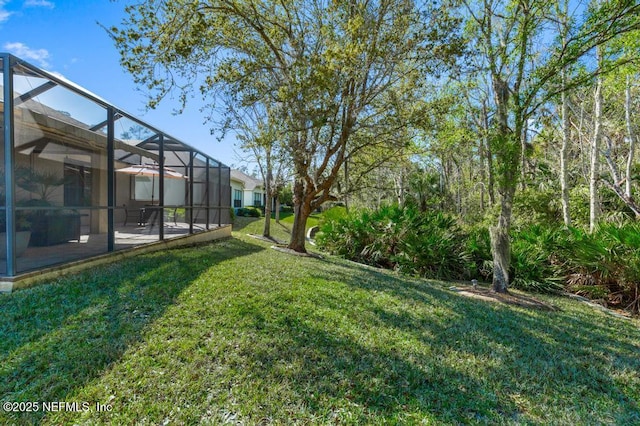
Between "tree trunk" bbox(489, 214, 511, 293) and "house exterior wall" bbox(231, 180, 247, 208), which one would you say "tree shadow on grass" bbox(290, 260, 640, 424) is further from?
"house exterior wall" bbox(231, 180, 247, 208)

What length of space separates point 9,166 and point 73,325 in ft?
7.95

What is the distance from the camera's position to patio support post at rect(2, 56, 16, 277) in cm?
406

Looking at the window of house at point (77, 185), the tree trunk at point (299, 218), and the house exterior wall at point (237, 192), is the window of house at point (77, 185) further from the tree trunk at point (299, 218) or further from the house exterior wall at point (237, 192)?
the house exterior wall at point (237, 192)

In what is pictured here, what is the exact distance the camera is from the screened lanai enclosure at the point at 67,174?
4227 mm

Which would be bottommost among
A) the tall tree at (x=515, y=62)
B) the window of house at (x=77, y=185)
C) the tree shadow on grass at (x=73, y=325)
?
the tree shadow on grass at (x=73, y=325)

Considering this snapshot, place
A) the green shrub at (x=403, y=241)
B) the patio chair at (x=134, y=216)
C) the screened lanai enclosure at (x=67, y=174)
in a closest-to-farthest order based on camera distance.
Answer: the screened lanai enclosure at (x=67, y=174) < the patio chair at (x=134, y=216) < the green shrub at (x=403, y=241)

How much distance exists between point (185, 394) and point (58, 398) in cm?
85

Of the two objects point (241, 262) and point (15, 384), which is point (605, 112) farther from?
point (15, 384)

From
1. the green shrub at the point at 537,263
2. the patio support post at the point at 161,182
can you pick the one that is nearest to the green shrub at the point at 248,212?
the patio support post at the point at 161,182

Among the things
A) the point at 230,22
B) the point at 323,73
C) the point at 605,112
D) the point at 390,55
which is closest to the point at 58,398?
the point at 323,73

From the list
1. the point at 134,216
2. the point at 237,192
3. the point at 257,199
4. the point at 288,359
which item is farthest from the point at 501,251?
Answer: the point at 257,199

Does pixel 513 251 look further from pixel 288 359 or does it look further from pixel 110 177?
pixel 110 177

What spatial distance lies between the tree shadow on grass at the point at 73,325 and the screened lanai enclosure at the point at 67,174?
0.83m

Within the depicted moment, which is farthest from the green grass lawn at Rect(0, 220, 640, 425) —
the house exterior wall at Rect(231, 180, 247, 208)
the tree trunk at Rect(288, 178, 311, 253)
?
the house exterior wall at Rect(231, 180, 247, 208)
